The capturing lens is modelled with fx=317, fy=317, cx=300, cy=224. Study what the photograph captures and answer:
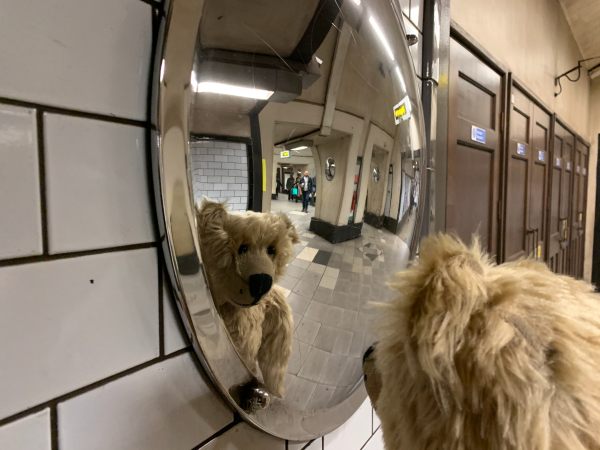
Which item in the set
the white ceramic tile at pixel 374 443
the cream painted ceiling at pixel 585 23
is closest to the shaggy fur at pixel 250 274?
the white ceramic tile at pixel 374 443

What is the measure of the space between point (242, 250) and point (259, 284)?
0.04m

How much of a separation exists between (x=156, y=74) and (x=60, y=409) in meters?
0.26

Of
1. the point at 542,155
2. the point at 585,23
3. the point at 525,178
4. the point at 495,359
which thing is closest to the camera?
the point at 495,359

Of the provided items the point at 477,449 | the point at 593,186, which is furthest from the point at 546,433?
the point at 593,186

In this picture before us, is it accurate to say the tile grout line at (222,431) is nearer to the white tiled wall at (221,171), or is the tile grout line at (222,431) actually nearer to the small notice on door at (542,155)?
the white tiled wall at (221,171)

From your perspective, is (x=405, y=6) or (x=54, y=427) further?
(x=405, y=6)

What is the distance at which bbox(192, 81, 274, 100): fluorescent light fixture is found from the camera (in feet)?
0.84

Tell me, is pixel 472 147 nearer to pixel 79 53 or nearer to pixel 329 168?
pixel 329 168

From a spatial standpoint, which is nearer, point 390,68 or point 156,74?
point 156,74

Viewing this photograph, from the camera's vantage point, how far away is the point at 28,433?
21cm

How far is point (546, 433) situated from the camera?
0.18 m

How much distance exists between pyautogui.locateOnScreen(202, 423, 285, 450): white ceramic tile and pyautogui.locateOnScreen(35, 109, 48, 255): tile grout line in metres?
0.25

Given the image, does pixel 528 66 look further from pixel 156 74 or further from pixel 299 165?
A: pixel 156 74

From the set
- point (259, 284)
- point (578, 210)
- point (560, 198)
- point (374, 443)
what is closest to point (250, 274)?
point (259, 284)
